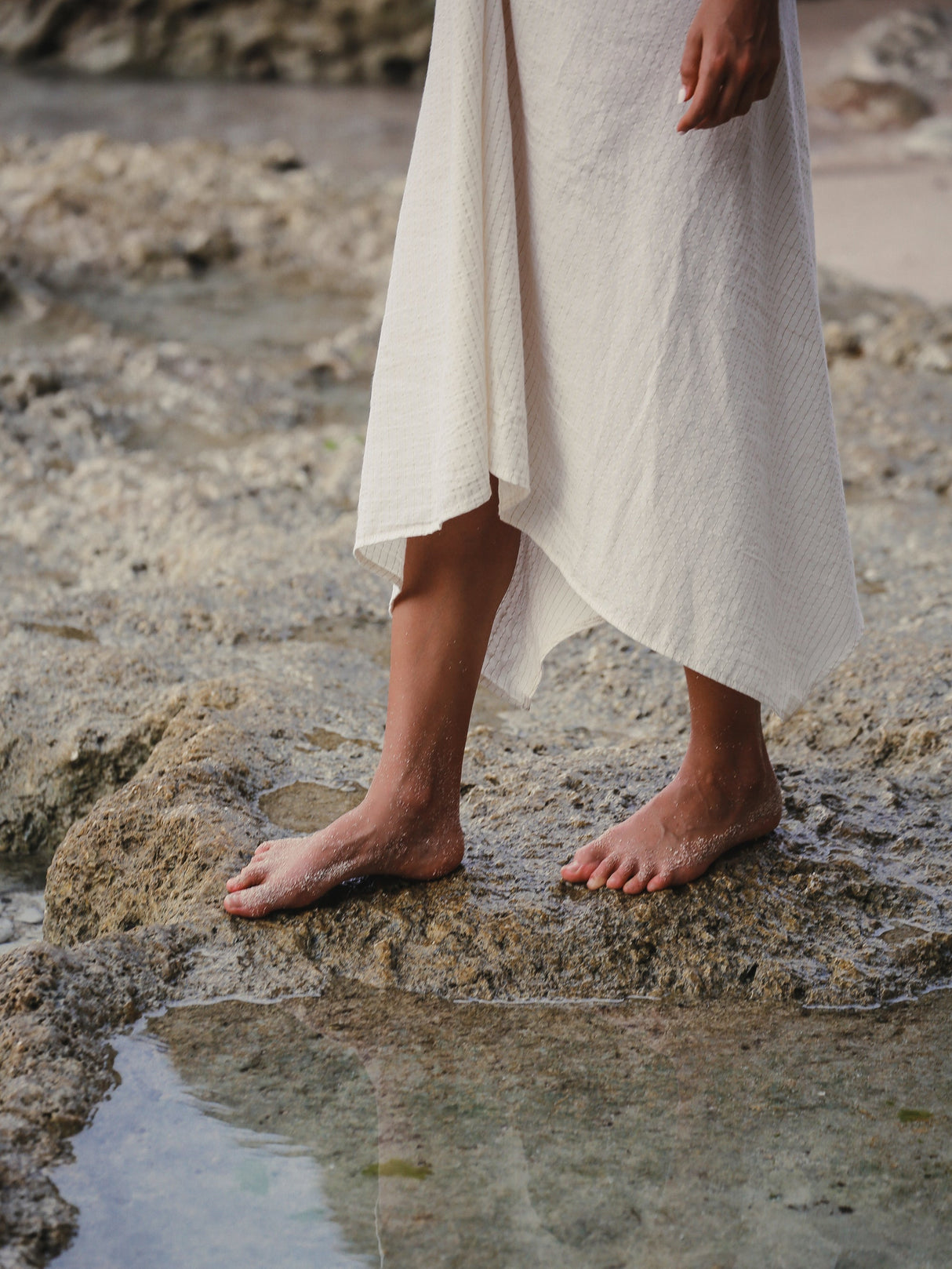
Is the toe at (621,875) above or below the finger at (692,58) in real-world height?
below

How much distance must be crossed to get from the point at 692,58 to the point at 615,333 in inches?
10.6

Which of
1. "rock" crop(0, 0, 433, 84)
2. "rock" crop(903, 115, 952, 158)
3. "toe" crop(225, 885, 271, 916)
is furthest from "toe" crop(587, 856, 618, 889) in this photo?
"rock" crop(0, 0, 433, 84)

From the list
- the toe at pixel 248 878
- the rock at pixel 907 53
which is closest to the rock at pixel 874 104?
the rock at pixel 907 53

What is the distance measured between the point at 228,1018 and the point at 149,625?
122cm

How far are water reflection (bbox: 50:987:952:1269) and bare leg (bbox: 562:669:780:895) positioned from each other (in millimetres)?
178

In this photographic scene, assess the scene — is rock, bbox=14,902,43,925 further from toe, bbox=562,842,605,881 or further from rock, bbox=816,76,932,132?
rock, bbox=816,76,932,132

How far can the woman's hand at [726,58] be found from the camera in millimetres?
1229

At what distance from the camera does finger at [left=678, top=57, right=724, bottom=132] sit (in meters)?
1.23

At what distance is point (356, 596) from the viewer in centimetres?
264

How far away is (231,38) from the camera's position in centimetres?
1315

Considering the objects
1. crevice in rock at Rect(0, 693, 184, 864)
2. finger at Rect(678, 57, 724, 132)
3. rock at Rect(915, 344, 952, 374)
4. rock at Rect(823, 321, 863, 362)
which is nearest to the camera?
finger at Rect(678, 57, 724, 132)

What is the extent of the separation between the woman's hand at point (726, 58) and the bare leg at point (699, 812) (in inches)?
23.7

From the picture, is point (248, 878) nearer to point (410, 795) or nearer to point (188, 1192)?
point (410, 795)

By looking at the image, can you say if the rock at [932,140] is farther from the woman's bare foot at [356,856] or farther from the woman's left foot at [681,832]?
the woman's bare foot at [356,856]
